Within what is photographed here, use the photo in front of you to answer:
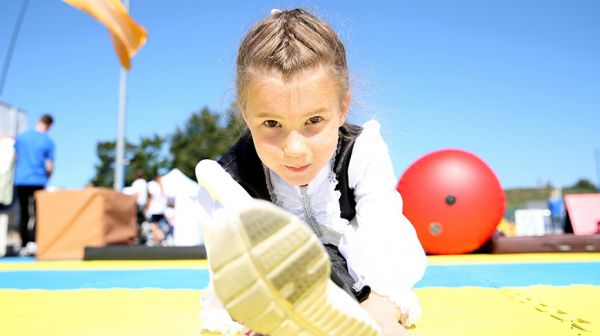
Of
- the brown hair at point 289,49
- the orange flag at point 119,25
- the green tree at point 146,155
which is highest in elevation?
the orange flag at point 119,25

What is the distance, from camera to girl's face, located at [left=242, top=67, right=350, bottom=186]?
1411 millimetres

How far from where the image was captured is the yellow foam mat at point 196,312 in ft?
4.96

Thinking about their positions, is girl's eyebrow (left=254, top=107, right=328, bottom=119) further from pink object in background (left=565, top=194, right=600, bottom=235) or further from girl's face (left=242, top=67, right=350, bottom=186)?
pink object in background (left=565, top=194, right=600, bottom=235)

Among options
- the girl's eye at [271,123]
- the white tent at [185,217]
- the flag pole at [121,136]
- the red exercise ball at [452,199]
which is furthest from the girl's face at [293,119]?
the flag pole at [121,136]

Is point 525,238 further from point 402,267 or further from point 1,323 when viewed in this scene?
point 1,323

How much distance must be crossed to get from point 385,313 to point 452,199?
10.4ft

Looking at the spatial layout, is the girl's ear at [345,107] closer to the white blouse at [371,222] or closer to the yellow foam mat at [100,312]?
the white blouse at [371,222]

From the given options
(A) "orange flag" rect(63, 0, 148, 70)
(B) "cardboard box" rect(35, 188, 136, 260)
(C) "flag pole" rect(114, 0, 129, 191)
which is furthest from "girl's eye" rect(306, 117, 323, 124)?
(C) "flag pole" rect(114, 0, 129, 191)

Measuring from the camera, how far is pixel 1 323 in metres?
1.76

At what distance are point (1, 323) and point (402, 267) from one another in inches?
53.5

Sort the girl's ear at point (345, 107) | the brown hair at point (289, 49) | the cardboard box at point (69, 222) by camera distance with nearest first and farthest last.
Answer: the brown hair at point (289, 49), the girl's ear at point (345, 107), the cardboard box at point (69, 222)

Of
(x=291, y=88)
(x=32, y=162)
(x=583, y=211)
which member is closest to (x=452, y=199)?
(x=583, y=211)

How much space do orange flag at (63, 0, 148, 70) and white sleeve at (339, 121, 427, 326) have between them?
337cm

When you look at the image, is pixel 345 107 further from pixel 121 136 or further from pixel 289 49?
pixel 121 136
